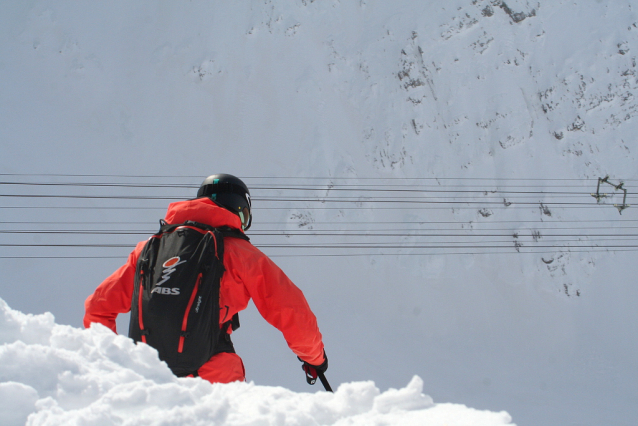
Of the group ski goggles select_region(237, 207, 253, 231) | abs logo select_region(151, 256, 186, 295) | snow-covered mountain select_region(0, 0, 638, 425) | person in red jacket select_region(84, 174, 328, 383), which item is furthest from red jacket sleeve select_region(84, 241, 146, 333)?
snow-covered mountain select_region(0, 0, 638, 425)

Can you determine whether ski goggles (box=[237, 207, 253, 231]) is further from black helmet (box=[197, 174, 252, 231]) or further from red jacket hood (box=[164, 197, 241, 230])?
red jacket hood (box=[164, 197, 241, 230])

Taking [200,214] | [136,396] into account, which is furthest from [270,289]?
[136,396]

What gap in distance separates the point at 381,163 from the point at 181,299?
11.7 meters

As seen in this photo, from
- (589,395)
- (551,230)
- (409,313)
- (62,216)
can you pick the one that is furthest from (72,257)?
(551,230)

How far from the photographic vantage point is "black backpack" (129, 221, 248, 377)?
1560 mm

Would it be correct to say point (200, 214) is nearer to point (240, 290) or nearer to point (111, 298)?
point (240, 290)

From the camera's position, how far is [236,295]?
1819 mm

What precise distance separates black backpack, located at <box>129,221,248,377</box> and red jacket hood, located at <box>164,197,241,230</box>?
0.14m

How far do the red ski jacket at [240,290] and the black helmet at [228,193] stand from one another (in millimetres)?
456

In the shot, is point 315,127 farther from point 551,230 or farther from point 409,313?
point 551,230

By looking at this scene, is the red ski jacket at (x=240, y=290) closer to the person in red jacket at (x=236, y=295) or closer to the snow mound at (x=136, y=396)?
the person in red jacket at (x=236, y=295)

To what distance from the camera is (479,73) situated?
13.1 metres

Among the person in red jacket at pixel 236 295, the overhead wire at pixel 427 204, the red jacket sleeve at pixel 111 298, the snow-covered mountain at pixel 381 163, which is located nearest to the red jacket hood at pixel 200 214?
the person in red jacket at pixel 236 295

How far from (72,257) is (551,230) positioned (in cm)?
1385
